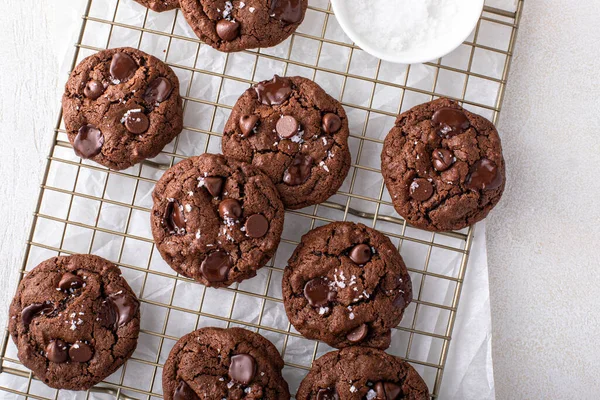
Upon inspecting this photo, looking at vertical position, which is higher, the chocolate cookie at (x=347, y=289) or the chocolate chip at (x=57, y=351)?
the chocolate cookie at (x=347, y=289)

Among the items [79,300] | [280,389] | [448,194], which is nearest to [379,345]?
[280,389]

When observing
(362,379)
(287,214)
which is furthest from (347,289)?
(287,214)

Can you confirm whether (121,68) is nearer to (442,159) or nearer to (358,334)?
(442,159)

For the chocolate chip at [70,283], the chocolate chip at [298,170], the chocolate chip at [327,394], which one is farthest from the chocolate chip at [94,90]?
the chocolate chip at [327,394]

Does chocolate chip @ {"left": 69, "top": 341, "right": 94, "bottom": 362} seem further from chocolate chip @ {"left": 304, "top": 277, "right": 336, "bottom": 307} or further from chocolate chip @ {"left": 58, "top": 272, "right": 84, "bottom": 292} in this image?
chocolate chip @ {"left": 304, "top": 277, "right": 336, "bottom": 307}

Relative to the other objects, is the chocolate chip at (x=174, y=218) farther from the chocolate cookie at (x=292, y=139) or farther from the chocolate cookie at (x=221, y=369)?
the chocolate cookie at (x=221, y=369)

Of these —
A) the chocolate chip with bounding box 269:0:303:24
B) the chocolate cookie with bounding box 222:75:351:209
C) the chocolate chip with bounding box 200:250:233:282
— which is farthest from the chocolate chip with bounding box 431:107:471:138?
the chocolate chip with bounding box 200:250:233:282
